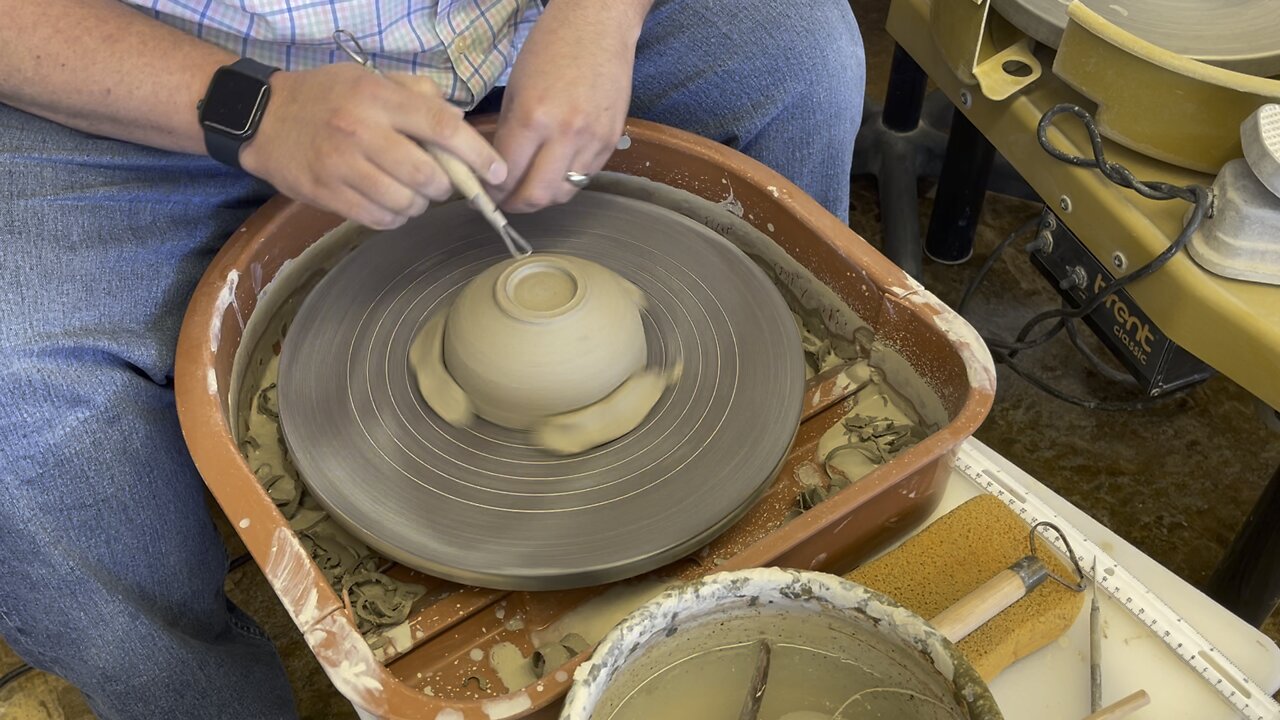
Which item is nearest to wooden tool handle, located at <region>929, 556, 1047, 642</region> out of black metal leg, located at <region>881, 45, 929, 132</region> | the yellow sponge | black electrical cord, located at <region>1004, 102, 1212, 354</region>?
the yellow sponge

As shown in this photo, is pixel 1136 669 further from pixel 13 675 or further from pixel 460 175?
A: pixel 13 675

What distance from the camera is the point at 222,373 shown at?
92 centimetres

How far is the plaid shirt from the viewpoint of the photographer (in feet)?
3.16

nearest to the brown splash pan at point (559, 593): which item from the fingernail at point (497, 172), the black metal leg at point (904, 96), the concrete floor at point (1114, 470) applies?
the fingernail at point (497, 172)

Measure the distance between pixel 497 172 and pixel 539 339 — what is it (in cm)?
15

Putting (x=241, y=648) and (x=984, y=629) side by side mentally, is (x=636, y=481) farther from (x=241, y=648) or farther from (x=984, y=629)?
(x=241, y=648)

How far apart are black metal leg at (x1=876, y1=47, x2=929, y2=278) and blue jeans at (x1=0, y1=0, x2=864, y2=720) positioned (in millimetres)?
659

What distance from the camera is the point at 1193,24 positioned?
3.34ft

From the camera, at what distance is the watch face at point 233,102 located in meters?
0.88

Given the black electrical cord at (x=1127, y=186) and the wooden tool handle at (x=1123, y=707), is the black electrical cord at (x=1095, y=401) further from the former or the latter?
the wooden tool handle at (x=1123, y=707)

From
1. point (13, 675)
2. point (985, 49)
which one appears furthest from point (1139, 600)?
point (13, 675)

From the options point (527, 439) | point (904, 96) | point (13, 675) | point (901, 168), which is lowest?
point (13, 675)

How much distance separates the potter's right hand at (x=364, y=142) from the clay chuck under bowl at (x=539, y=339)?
10 cm

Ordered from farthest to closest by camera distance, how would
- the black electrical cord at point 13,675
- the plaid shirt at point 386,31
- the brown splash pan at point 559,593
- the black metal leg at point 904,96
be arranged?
1. the black metal leg at point 904,96
2. the black electrical cord at point 13,675
3. the plaid shirt at point 386,31
4. the brown splash pan at point 559,593
